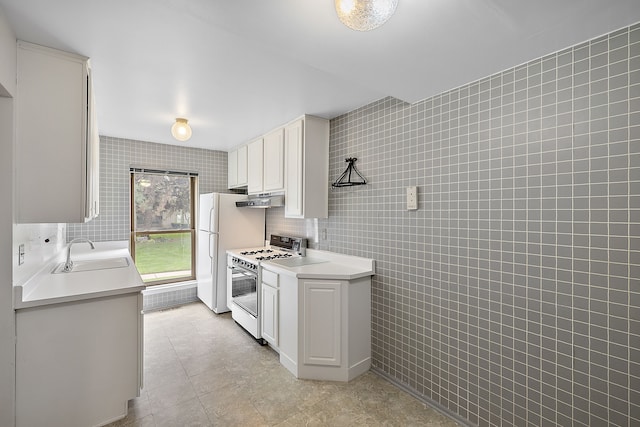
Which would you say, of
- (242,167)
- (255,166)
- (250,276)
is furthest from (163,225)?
(250,276)

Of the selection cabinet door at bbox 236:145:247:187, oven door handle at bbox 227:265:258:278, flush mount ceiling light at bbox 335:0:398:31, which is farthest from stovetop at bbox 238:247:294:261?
flush mount ceiling light at bbox 335:0:398:31

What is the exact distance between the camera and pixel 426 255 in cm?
209

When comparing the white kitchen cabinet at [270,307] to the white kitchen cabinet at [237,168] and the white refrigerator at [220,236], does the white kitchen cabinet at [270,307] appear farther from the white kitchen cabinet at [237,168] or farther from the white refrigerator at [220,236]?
the white kitchen cabinet at [237,168]

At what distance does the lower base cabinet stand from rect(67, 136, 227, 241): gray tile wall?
2828 mm

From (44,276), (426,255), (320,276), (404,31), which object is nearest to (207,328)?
(44,276)

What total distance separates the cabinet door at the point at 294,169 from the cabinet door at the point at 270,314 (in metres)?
0.79

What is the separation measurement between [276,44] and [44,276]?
2.48 meters

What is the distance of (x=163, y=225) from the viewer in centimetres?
Result: 417

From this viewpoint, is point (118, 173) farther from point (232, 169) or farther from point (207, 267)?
point (207, 267)

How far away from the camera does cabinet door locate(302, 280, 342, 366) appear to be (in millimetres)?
2328

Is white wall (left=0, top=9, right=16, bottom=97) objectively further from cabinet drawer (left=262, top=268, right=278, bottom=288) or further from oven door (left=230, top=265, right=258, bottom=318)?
oven door (left=230, top=265, right=258, bottom=318)

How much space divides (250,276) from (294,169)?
124 cm

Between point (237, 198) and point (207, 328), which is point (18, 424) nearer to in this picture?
point (207, 328)

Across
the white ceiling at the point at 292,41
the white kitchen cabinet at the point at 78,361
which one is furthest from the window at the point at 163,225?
the white kitchen cabinet at the point at 78,361
